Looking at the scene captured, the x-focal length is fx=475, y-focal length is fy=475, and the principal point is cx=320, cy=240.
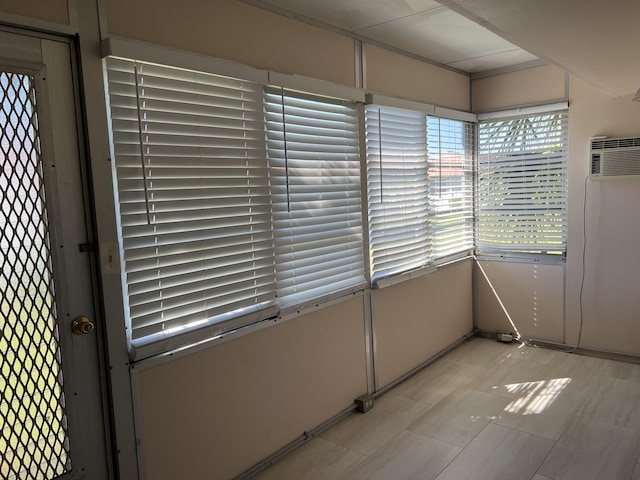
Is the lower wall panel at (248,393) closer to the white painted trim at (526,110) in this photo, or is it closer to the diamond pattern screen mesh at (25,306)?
the diamond pattern screen mesh at (25,306)

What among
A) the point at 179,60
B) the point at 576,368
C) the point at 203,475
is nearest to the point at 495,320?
the point at 576,368

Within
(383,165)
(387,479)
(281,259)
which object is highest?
(383,165)

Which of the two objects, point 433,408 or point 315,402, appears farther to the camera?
point 433,408

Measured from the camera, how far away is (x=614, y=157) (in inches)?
148

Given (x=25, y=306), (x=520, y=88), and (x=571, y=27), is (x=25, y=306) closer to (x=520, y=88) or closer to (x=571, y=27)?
(x=571, y=27)

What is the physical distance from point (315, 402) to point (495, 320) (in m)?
2.45

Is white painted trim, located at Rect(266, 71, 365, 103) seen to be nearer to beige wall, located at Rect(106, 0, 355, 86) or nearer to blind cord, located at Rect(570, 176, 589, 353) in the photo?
beige wall, located at Rect(106, 0, 355, 86)

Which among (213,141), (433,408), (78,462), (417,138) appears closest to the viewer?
(78,462)

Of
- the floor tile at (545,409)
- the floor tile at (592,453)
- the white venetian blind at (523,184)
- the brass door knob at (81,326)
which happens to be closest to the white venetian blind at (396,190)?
the white venetian blind at (523,184)

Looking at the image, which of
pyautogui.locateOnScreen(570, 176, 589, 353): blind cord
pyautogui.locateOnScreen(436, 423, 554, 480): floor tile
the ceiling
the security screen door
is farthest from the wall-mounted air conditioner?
the security screen door

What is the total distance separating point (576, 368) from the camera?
3822mm

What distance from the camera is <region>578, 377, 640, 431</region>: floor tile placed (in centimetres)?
299

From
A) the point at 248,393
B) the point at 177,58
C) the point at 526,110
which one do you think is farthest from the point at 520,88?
the point at 248,393

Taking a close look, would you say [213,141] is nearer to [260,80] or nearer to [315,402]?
[260,80]
